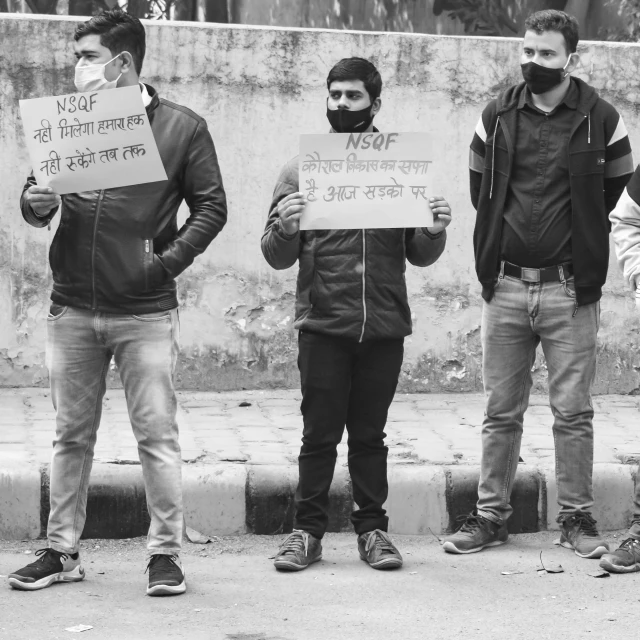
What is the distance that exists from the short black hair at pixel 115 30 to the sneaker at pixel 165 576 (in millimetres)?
1708

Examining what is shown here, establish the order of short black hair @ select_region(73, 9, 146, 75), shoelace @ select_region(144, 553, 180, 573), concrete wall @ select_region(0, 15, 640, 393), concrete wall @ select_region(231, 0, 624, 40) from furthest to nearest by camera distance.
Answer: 1. concrete wall @ select_region(231, 0, 624, 40)
2. concrete wall @ select_region(0, 15, 640, 393)
3. shoelace @ select_region(144, 553, 180, 573)
4. short black hair @ select_region(73, 9, 146, 75)

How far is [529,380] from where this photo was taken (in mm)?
5152

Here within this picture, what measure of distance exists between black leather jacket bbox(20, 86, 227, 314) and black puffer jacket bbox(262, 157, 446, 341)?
0.32 m

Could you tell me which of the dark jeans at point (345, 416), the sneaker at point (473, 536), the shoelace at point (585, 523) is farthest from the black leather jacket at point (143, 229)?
the shoelace at point (585, 523)

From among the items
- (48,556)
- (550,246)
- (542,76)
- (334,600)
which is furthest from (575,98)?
(48,556)

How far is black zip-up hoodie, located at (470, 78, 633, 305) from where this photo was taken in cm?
490

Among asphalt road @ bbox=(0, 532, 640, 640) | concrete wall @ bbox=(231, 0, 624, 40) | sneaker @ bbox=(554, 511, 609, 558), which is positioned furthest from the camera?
concrete wall @ bbox=(231, 0, 624, 40)

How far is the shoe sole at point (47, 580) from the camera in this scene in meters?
4.46

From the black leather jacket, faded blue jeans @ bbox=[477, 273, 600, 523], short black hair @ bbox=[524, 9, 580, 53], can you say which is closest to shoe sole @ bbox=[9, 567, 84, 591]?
the black leather jacket

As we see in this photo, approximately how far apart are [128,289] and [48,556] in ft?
3.23

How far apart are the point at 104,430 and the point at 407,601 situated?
7.93 ft

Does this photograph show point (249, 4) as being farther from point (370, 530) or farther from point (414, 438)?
point (370, 530)

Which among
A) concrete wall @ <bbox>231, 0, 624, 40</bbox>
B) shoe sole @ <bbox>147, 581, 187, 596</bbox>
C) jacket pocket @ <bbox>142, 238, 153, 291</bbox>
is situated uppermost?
concrete wall @ <bbox>231, 0, 624, 40</bbox>

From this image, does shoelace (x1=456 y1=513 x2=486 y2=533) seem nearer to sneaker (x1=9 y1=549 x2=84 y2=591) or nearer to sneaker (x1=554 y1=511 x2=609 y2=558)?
sneaker (x1=554 y1=511 x2=609 y2=558)
